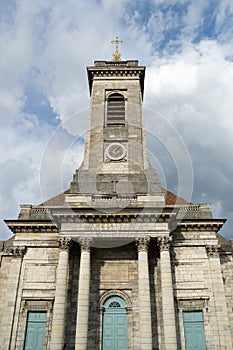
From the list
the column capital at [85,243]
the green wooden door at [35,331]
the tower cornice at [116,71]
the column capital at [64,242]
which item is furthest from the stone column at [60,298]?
the tower cornice at [116,71]

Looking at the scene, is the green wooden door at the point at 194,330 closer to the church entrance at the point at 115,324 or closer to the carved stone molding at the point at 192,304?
the carved stone molding at the point at 192,304

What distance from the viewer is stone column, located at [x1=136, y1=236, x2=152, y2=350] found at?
48.4 ft

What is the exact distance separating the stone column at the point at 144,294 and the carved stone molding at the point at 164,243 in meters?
0.63

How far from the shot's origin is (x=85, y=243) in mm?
16984

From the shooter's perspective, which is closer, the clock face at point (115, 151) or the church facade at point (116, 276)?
the church facade at point (116, 276)

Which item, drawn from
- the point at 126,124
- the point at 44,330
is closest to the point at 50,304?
the point at 44,330

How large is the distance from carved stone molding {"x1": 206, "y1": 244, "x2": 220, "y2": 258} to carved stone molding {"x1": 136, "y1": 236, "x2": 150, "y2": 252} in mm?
3637

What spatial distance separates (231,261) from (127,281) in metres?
6.25

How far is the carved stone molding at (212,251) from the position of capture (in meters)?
18.0

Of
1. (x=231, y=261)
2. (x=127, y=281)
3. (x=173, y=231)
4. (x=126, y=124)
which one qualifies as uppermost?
(x=126, y=124)

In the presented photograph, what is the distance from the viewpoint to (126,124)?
2423 cm

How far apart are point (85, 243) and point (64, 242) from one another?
42.7 inches

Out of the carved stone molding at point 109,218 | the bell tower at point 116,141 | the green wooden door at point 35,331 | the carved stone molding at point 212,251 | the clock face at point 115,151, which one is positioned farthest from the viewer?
the clock face at point 115,151

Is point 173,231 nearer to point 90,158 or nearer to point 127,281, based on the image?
point 127,281
